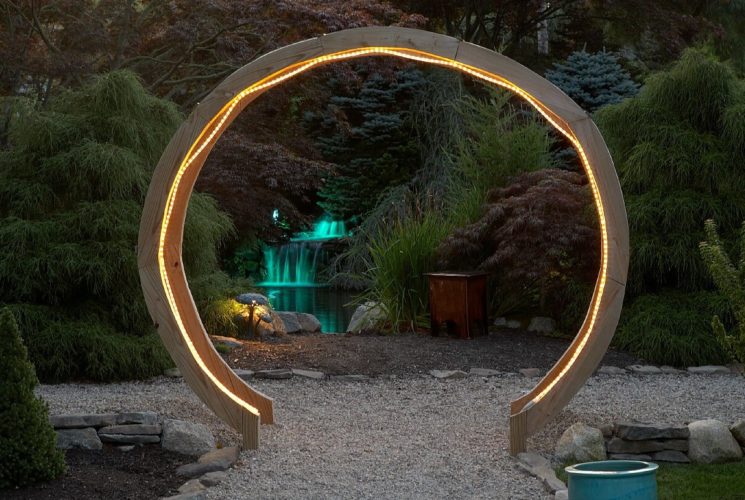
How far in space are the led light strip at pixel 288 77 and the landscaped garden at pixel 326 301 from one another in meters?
0.02

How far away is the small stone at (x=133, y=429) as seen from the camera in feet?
15.1

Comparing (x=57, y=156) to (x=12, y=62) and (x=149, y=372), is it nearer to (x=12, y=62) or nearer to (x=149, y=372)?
(x=149, y=372)

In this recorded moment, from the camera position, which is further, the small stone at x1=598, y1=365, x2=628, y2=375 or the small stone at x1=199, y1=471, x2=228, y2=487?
the small stone at x1=598, y1=365, x2=628, y2=375

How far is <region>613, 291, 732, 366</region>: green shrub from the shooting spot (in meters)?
7.05

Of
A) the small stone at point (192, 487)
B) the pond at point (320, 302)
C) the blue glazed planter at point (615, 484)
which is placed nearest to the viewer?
the blue glazed planter at point (615, 484)

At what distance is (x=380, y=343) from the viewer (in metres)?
7.68

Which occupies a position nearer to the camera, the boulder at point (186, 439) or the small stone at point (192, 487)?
the small stone at point (192, 487)

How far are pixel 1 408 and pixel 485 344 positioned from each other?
470cm

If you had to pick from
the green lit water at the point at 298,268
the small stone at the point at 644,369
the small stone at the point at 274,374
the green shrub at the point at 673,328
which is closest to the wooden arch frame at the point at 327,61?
the small stone at the point at 274,374

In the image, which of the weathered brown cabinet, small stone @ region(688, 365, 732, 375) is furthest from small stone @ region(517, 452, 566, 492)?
the weathered brown cabinet

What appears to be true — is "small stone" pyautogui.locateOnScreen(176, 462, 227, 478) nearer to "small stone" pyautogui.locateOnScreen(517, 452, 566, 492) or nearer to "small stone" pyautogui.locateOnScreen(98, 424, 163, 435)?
"small stone" pyautogui.locateOnScreen(98, 424, 163, 435)

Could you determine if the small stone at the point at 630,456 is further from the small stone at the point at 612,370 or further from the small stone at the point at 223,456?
the small stone at the point at 612,370

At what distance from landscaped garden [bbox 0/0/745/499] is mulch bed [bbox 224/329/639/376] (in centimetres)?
3

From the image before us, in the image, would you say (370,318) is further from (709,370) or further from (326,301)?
(326,301)
